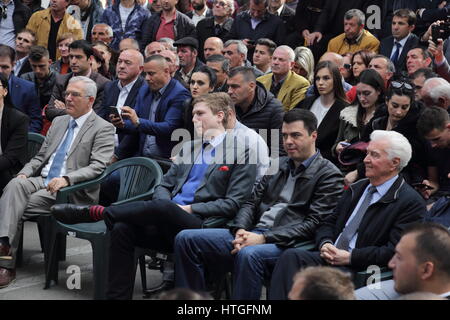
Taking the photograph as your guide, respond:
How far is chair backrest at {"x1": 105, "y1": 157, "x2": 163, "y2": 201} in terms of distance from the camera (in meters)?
6.50

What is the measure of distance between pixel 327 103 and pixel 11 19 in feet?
20.8

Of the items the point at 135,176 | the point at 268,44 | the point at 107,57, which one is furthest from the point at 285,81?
the point at 107,57

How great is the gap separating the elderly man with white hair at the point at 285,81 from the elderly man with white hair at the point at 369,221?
315 centimetres

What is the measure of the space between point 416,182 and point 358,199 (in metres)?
0.93

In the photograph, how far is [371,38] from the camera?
9.82 metres

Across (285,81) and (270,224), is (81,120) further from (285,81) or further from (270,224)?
(285,81)

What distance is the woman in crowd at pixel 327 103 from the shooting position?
728 centimetres

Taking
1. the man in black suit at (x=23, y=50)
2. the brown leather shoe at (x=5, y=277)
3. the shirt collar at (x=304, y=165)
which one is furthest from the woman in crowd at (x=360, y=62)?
the man in black suit at (x=23, y=50)

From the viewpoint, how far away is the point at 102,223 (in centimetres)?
634

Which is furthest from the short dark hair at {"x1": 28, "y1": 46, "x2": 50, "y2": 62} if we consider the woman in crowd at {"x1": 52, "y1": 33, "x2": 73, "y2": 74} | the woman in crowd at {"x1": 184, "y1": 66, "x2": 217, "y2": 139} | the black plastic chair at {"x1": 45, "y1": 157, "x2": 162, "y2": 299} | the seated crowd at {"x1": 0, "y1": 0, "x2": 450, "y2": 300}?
the black plastic chair at {"x1": 45, "y1": 157, "x2": 162, "y2": 299}

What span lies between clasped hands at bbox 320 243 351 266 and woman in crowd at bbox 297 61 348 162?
219 centimetres

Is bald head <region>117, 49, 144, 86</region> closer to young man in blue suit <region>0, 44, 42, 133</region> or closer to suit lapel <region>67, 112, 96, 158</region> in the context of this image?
young man in blue suit <region>0, 44, 42, 133</region>

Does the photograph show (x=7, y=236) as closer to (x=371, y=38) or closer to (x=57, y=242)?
(x=57, y=242)
